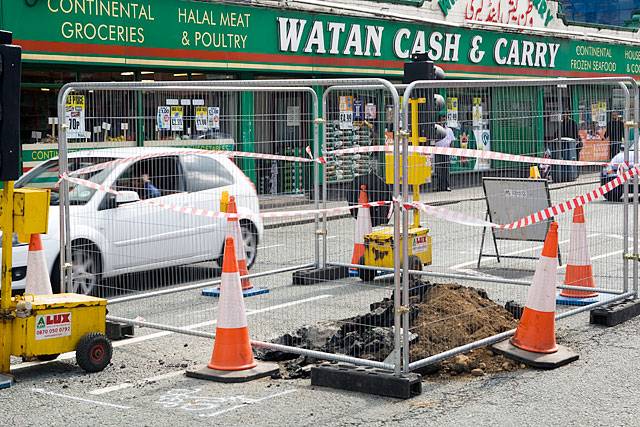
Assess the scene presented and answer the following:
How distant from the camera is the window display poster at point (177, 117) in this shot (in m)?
10.3

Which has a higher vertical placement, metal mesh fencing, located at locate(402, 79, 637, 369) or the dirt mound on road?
metal mesh fencing, located at locate(402, 79, 637, 369)

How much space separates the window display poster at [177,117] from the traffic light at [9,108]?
8.80 ft

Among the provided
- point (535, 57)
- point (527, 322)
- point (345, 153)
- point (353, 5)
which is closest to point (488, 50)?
point (535, 57)

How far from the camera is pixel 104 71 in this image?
1955 centimetres

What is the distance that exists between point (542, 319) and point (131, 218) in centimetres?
456

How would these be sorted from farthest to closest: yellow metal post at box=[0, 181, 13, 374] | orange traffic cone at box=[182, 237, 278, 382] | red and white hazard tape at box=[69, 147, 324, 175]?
red and white hazard tape at box=[69, 147, 324, 175], orange traffic cone at box=[182, 237, 278, 382], yellow metal post at box=[0, 181, 13, 374]

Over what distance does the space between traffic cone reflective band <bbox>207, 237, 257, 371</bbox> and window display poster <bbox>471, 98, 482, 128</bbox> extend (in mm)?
3021

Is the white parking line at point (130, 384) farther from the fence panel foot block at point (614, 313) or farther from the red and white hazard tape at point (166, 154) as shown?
the fence panel foot block at point (614, 313)

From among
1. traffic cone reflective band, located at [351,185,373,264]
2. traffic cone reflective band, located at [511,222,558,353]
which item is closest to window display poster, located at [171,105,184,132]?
traffic cone reflective band, located at [351,185,373,264]

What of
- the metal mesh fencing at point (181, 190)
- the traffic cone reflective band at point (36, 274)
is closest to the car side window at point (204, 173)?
the metal mesh fencing at point (181, 190)

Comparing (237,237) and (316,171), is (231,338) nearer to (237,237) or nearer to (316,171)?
(237,237)

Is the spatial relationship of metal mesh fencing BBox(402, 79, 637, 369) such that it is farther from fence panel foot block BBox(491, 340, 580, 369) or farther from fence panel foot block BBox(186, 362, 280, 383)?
fence panel foot block BBox(186, 362, 280, 383)

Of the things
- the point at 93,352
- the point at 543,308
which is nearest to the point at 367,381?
the point at 543,308

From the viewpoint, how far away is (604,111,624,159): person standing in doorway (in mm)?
10539
